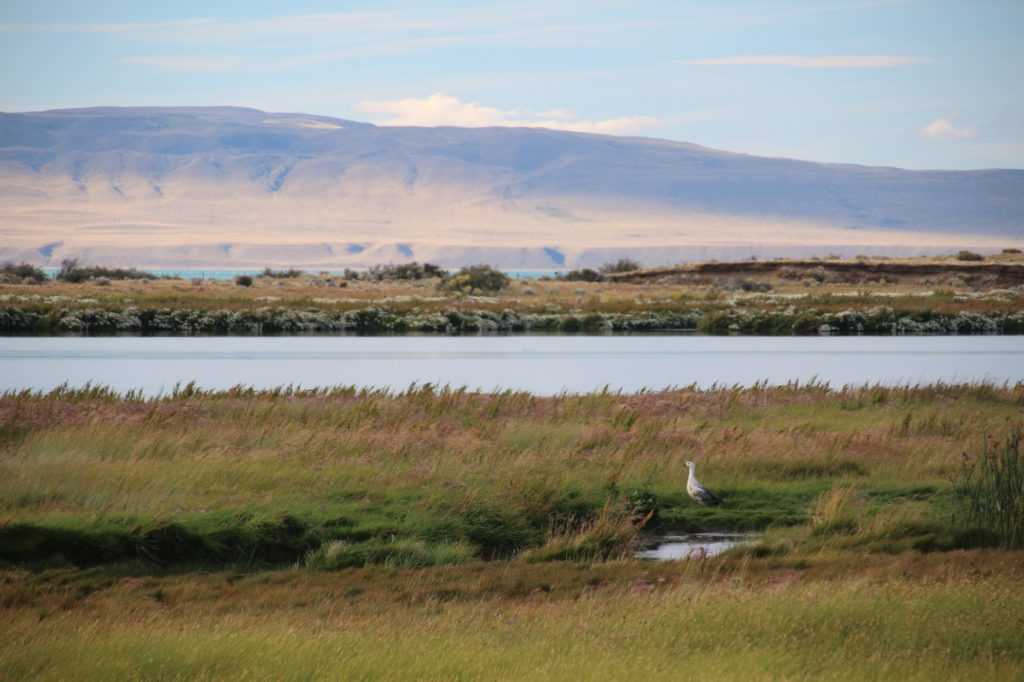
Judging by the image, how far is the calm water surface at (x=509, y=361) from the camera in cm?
3769

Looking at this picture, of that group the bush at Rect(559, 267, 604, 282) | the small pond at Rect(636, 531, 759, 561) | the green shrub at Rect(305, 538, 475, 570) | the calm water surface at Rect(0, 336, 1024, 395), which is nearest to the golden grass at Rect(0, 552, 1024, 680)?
the green shrub at Rect(305, 538, 475, 570)

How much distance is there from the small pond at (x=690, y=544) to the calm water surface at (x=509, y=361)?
44.8ft

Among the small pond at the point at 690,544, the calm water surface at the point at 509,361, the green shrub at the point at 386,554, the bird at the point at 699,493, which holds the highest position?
the bird at the point at 699,493

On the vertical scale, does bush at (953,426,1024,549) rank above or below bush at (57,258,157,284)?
above

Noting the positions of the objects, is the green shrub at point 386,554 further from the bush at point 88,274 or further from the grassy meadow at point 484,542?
the bush at point 88,274

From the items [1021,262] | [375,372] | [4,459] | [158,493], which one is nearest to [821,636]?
[158,493]

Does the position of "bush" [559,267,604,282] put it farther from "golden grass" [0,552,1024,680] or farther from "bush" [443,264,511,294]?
"golden grass" [0,552,1024,680]

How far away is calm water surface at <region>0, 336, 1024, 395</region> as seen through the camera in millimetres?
37688

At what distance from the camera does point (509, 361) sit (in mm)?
46312

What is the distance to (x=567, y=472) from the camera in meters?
19.2

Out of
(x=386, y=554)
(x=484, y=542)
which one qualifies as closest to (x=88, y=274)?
(x=484, y=542)

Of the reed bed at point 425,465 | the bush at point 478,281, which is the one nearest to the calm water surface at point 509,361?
the reed bed at point 425,465

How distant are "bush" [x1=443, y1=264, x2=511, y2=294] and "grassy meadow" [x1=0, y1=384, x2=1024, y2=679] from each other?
181 feet

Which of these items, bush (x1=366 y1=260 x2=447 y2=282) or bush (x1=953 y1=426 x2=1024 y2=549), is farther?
bush (x1=366 y1=260 x2=447 y2=282)
